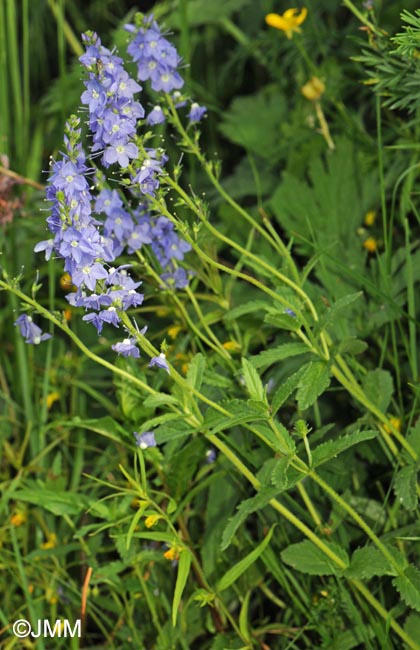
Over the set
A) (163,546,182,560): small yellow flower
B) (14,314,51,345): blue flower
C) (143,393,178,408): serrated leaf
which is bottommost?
(163,546,182,560): small yellow flower

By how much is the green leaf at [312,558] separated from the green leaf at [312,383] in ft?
0.86

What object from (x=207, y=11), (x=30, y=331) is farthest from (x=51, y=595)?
(x=207, y=11)

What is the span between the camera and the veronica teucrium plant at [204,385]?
4.42 ft

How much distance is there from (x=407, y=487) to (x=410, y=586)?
0.49 feet

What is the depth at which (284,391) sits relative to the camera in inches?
56.9

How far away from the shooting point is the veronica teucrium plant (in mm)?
1349

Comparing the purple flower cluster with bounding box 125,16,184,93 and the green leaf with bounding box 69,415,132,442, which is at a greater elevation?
the purple flower cluster with bounding box 125,16,184,93

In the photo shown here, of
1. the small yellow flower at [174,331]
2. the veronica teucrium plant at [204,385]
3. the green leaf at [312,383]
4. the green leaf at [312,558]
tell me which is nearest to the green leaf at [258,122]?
the veronica teucrium plant at [204,385]

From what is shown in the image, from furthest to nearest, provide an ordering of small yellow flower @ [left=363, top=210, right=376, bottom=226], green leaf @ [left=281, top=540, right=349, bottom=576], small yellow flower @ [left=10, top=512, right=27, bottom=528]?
small yellow flower @ [left=363, top=210, right=376, bottom=226], small yellow flower @ [left=10, top=512, right=27, bottom=528], green leaf @ [left=281, top=540, right=349, bottom=576]

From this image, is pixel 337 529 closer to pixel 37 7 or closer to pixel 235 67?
pixel 235 67

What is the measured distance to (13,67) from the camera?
237 centimetres

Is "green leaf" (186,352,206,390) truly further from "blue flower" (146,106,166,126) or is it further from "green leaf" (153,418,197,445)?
"blue flower" (146,106,166,126)

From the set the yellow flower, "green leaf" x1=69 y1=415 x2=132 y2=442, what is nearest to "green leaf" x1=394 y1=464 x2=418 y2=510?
"green leaf" x1=69 y1=415 x2=132 y2=442

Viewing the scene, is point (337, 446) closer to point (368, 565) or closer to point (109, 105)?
point (368, 565)
